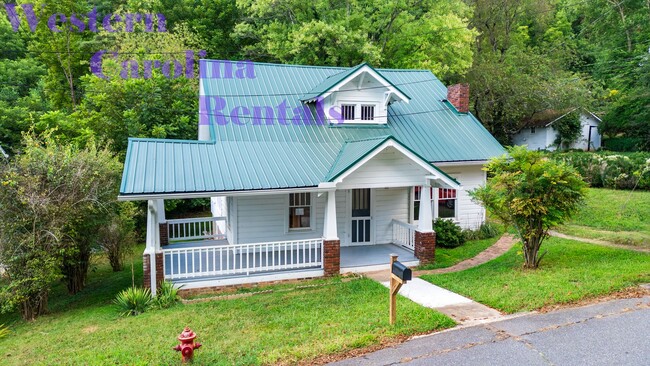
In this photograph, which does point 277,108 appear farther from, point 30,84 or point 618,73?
point 618,73

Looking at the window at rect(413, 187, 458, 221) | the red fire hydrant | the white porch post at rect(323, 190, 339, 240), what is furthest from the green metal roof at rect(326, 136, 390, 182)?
the red fire hydrant

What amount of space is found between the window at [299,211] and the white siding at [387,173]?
7.10ft

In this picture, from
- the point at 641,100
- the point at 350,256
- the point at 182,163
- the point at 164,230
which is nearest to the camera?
the point at 182,163

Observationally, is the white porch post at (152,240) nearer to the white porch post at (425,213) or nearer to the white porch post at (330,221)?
the white porch post at (330,221)

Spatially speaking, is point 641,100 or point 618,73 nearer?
point 641,100

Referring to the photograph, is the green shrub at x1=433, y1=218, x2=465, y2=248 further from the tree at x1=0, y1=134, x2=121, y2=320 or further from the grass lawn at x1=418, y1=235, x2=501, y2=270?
the tree at x1=0, y1=134, x2=121, y2=320

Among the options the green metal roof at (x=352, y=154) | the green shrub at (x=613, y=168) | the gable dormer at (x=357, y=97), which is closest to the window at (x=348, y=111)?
the gable dormer at (x=357, y=97)

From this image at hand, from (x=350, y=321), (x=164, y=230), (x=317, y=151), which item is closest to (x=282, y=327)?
(x=350, y=321)

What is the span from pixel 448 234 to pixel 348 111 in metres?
5.37

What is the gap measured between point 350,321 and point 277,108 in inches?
346

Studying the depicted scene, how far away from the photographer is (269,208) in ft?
41.5

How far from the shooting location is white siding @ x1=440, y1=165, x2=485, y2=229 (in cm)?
1515

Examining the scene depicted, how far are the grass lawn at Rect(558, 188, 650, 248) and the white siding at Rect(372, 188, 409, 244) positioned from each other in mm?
6317

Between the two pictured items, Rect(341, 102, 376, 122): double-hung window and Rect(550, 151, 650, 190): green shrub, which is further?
Rect(550, 151, 650, 190): green shrub
